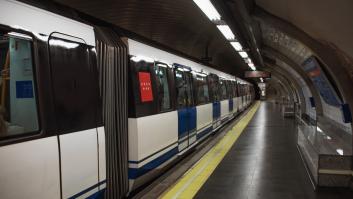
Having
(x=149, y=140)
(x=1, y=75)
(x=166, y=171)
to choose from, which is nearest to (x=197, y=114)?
(x=166, y=171)

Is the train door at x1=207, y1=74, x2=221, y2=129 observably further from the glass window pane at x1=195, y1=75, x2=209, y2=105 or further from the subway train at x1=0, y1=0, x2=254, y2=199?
the subway train at x1=0, y1=0, x2=254, y2=199

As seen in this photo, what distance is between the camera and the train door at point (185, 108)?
25.1ft

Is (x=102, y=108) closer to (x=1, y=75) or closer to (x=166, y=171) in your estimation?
(x=1, y=75)

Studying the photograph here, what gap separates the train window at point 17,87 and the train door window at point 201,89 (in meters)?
6.61

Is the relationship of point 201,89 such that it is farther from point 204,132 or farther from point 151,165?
point 151,165

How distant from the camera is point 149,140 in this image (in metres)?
5.64

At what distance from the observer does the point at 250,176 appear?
623 centimetres

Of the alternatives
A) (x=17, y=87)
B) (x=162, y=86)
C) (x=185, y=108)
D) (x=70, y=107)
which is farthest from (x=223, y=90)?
(x=17, y=87)

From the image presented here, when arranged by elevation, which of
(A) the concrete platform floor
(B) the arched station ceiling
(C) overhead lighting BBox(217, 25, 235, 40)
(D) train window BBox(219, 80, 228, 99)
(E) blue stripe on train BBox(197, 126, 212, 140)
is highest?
(B) the arched station ceiling

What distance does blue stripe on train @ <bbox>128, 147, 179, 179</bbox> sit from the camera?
513 cm

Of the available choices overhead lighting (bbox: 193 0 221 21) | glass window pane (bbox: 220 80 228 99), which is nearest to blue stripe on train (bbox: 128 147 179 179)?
overhead lighting (bbox: 193 0 221 21)

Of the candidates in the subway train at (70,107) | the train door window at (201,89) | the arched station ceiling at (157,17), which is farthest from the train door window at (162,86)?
the train door window at (201,89)

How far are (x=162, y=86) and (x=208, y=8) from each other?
65.1 inches

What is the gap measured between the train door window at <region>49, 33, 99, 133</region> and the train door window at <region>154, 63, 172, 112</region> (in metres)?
2.30
